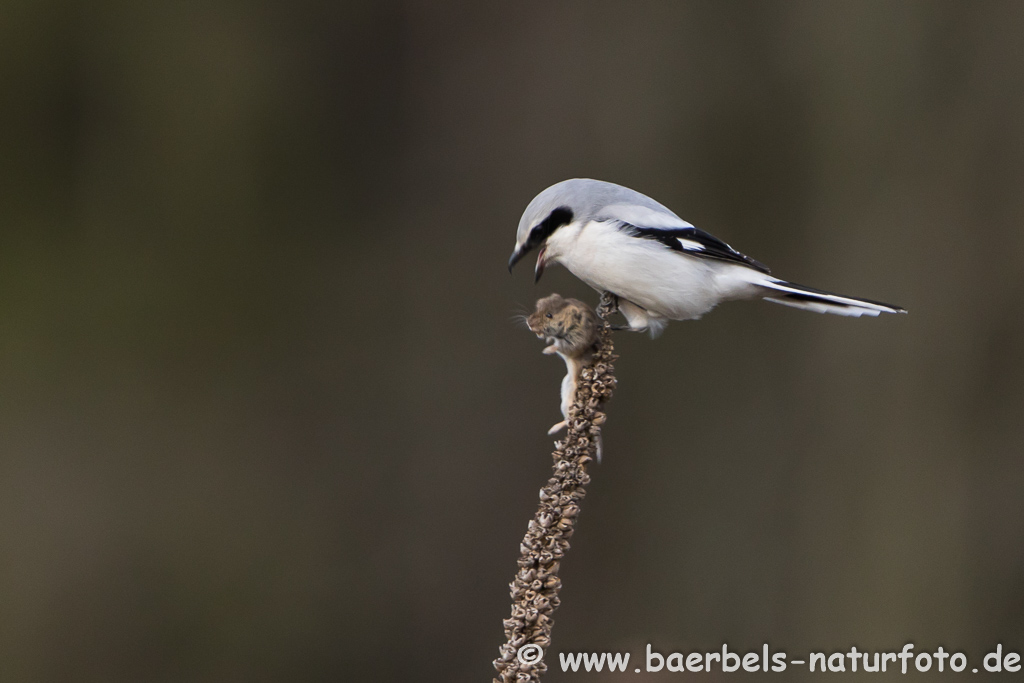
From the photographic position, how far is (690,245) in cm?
181

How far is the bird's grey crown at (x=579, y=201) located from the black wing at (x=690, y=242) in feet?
0.18

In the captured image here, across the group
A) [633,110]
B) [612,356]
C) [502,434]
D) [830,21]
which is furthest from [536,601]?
[830,21]

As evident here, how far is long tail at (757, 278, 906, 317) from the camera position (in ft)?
5.07

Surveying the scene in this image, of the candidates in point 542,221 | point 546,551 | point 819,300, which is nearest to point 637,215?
point 542,221

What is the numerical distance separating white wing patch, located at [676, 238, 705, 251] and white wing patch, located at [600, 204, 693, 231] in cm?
5

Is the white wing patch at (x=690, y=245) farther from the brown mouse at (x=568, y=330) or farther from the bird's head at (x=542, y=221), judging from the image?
the brown mouse at (x=568, y=330)

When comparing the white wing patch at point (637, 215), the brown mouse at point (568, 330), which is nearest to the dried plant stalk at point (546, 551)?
the brown mouse at point (568, 330)

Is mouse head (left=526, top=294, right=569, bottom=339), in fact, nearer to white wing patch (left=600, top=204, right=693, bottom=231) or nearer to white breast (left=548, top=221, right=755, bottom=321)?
white breast (left=548, top=221, right=755, bottom=321)

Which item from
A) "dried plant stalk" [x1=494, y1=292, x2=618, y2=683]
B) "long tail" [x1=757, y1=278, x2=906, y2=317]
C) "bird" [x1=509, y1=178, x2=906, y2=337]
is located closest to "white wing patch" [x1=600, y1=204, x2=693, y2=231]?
"bird" [x1=509, y1=178, x2=906, y2=337]

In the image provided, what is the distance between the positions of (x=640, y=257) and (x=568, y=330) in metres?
0.37

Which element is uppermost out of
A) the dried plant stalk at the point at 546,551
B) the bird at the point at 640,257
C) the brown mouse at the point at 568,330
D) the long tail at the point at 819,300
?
the bird at the point at 640,257

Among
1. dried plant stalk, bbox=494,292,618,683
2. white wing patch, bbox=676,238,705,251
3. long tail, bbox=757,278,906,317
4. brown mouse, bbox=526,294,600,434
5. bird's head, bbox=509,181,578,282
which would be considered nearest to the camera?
dried plant stalk, bbox=494,292,618,683

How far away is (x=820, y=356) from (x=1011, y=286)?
718 mm

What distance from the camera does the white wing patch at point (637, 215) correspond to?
177cm
